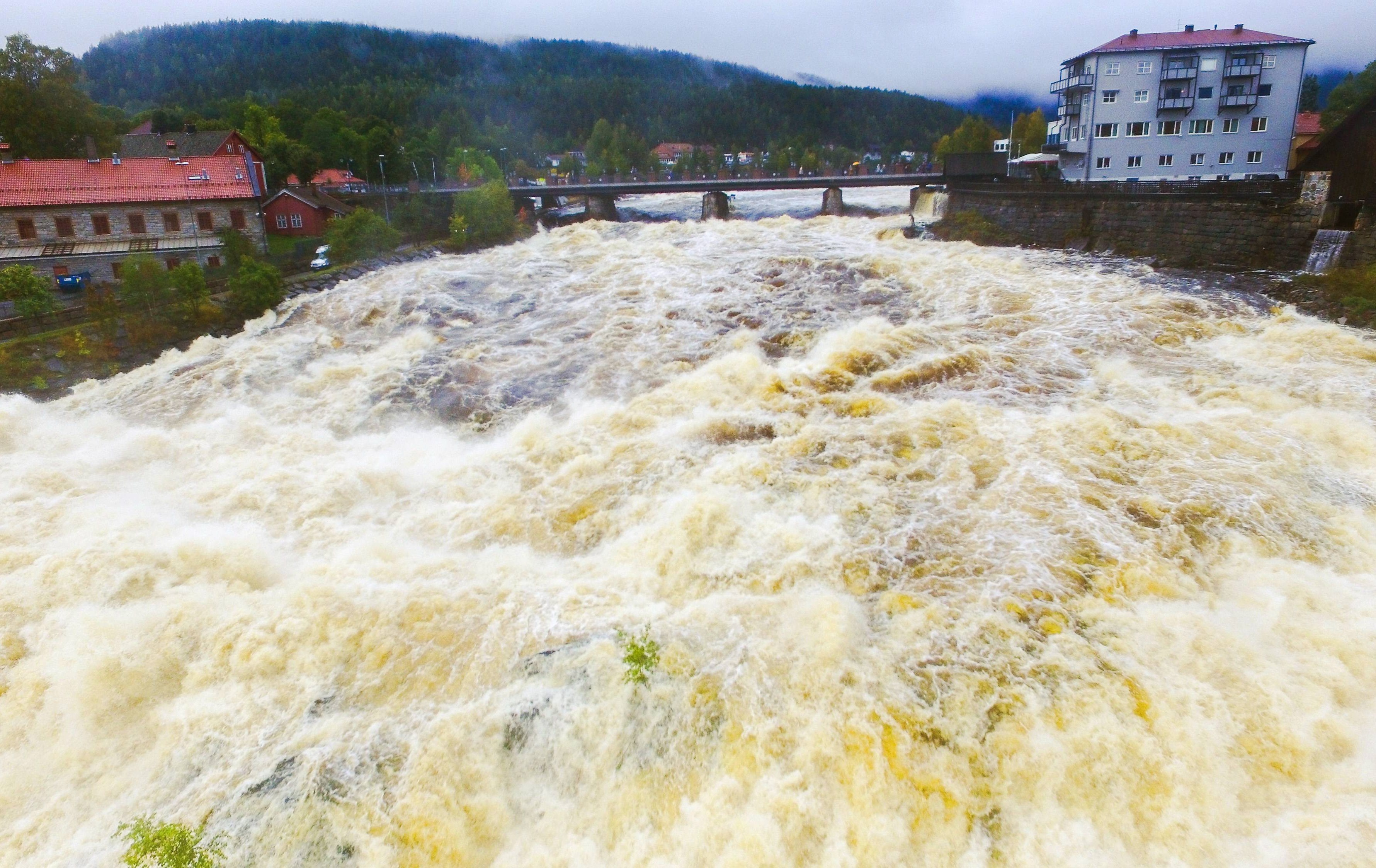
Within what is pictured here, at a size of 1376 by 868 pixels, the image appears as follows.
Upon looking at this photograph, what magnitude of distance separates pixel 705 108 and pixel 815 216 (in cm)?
12559

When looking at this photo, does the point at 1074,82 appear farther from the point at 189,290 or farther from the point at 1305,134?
the point at 189,290

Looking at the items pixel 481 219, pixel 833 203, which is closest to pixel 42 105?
pixel 481 219

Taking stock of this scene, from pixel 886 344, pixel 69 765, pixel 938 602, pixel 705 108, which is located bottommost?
pixel 69 765

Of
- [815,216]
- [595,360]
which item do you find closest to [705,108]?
[815,216]

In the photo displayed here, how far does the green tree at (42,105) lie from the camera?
147 feet

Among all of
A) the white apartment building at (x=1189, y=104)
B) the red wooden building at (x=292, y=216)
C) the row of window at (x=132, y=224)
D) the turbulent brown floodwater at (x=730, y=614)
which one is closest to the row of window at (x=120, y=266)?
the row of window at (x=132, y=224)

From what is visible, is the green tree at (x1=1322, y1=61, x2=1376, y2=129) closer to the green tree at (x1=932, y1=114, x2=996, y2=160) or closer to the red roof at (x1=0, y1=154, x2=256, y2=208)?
the green tree at (x1=932, y1=114, x2=996, y2=160)

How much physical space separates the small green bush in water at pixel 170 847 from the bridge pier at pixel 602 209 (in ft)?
190

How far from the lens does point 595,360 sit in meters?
21.9

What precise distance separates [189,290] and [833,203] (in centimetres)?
4685

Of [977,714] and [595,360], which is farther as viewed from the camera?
[595,360]

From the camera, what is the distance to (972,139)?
298 ft

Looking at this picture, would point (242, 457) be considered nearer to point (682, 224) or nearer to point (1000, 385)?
point (1000, 385)

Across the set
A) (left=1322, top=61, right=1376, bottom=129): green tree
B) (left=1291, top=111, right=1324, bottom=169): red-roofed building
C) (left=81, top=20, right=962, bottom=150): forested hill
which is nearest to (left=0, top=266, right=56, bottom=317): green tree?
(left=1291, top=111, right=1324, bottom=169): red-roofed building
